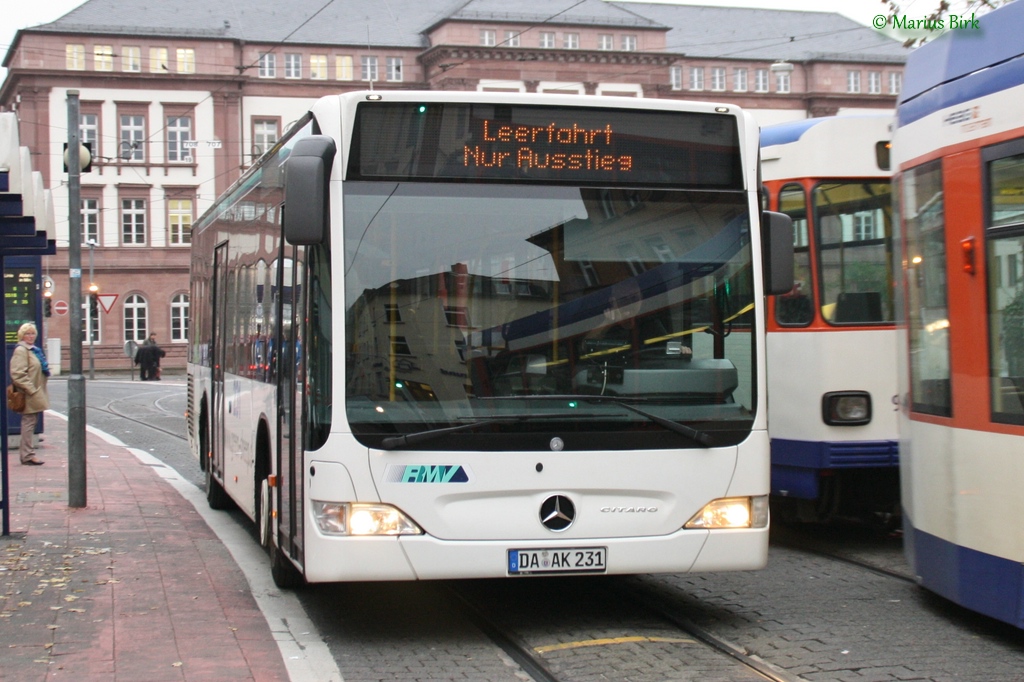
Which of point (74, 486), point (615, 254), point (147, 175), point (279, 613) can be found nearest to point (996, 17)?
point (615, 254)

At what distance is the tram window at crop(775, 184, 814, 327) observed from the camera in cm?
1001

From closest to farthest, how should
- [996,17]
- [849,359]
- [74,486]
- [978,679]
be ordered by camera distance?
1. [978,679]
2. [996,17]
3. [849,359]
4. [74,486]

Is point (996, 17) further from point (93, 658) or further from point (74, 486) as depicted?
point (74, 486)

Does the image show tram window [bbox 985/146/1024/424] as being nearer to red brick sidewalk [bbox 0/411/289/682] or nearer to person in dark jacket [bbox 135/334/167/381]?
red brick sidewalk [bbox 0/411/289/682]

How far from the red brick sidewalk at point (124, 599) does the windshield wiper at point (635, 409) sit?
170cm

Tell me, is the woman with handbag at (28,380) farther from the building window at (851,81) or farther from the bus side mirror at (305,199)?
the building window at (851,81)

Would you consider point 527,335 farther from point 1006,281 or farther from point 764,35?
point 764,35

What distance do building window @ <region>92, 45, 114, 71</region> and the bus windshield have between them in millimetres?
59682

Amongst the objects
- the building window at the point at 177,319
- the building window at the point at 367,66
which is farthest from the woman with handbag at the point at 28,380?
the building window at the point at 367,66

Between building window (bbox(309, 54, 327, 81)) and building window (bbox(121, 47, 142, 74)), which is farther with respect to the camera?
building window (bbox(309, 54, 327, 81))

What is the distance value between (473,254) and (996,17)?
8.96 feet

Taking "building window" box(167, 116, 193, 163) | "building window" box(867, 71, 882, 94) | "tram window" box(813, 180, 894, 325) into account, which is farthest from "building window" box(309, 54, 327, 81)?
"tram window" box(813, 180, 894, 325)

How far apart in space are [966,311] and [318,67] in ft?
200

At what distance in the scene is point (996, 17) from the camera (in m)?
6.73
